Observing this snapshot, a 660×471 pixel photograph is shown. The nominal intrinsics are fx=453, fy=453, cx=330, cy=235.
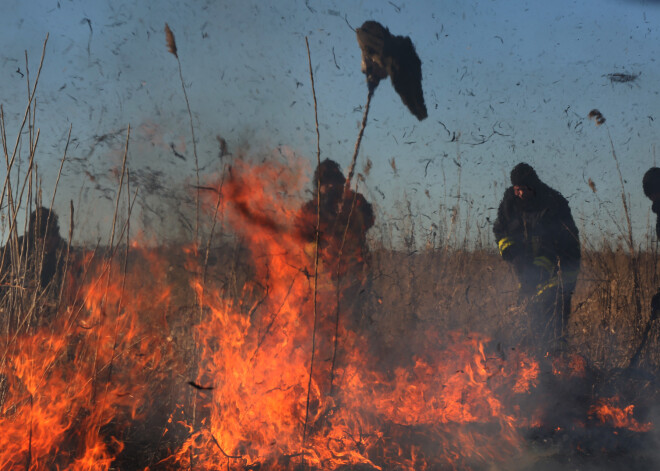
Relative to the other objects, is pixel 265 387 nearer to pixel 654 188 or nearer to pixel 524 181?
pixel 524 181

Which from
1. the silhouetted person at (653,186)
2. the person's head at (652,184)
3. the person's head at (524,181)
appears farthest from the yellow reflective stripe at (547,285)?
the person's head at (652,184)

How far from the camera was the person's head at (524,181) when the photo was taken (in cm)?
517

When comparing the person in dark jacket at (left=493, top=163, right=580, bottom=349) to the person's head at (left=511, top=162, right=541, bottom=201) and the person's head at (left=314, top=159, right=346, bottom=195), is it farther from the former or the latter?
the person's head at (left=314, top=159, right=346, bottom=195)

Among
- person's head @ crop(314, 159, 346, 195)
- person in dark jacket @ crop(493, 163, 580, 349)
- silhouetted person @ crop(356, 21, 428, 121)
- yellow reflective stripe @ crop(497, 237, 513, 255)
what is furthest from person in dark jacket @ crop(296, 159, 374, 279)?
A: person in dark jacket @ crop(493, 163, 580, 349)

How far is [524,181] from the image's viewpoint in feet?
17.3

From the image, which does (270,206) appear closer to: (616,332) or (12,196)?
(12,196)

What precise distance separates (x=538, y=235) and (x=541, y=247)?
0.47ft

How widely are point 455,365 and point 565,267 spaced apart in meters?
1.90

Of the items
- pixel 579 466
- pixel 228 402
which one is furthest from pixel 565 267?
pixel 228 402

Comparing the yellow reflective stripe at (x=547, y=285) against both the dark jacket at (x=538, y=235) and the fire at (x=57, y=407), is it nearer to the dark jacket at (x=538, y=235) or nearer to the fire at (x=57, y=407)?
the dark jacket at (x=538, y=235)

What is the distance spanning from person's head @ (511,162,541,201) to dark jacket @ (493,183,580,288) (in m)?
0.05

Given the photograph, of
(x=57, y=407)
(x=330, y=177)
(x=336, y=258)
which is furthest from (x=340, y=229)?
(x=57, y=407)

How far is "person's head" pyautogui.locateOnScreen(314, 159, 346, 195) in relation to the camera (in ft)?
15.2

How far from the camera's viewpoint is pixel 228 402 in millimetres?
3029
